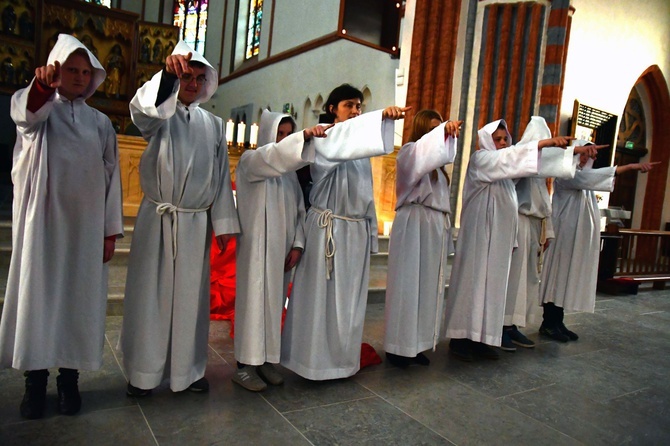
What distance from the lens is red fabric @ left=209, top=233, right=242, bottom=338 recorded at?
4.32 m

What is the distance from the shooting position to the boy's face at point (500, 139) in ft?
12.3

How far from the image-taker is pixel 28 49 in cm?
793

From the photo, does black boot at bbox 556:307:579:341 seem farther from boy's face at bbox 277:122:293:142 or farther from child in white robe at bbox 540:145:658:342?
boy's face at bbox 277:122:293:142

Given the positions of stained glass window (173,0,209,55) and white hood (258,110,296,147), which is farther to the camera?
stained glass window (173,0,209,55)

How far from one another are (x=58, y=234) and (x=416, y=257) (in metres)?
2.02

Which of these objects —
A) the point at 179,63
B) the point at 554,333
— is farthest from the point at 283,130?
the point at 554,333

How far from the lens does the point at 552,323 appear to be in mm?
4539

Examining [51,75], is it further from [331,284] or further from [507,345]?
[507,345]

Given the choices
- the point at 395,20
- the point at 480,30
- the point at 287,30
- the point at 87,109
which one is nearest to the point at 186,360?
the point at 87,109

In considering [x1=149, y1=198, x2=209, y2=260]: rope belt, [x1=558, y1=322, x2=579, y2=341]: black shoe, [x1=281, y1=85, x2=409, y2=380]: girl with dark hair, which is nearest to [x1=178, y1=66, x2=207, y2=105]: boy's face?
[x1=149, y1=198, x2=209, y2=260]: rope belt

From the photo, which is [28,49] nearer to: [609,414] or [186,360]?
[186,360]

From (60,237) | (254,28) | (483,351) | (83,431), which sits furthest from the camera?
(254,28)

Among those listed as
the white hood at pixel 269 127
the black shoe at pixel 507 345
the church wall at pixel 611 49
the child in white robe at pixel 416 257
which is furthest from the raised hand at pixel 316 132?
the church wall at pixel 611 49

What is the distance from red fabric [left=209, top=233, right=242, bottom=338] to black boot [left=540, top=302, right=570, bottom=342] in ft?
8.81
